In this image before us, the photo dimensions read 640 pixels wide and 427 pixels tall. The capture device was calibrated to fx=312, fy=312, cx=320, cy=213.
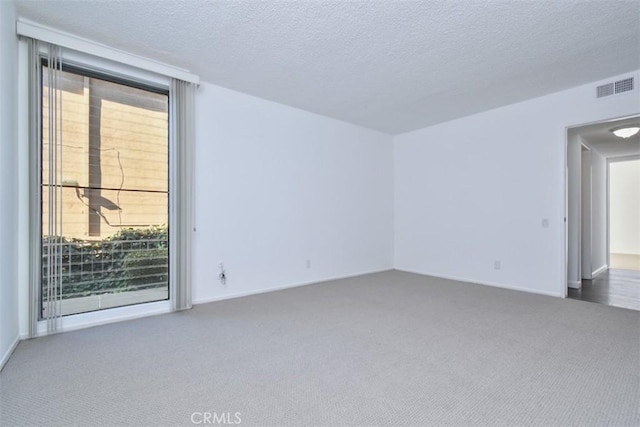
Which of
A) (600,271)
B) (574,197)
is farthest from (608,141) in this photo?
(600,271)

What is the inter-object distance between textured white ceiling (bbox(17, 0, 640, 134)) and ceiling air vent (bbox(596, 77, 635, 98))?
150 mm

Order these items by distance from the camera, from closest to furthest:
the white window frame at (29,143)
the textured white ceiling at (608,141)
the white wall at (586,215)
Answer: the white window frame at (29,143), the textured white ceiling at (608,141), the white wall at (586,215)

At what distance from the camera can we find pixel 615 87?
3701 millimetres

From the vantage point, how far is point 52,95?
112 inches

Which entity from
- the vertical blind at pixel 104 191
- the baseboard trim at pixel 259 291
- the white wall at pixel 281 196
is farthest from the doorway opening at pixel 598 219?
the vertical blind at pixel 104 191

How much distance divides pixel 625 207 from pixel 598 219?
3.63 m

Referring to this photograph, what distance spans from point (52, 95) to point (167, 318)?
2363mm

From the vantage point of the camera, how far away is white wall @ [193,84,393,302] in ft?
12.9

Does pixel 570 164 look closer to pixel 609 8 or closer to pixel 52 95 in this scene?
pixel 609 8

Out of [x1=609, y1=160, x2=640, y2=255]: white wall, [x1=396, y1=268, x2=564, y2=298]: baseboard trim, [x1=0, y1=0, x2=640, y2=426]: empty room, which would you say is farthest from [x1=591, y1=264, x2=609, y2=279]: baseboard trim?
[x1=609, y1=160, x2=640, y2=255]: white wall

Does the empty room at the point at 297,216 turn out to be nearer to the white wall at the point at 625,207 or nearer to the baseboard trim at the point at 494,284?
the baseboard trim at the point at 494,284

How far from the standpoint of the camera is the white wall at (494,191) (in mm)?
4199

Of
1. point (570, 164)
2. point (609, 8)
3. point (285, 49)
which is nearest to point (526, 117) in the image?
point (570, 164)

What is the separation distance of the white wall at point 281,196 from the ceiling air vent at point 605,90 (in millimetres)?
3203
